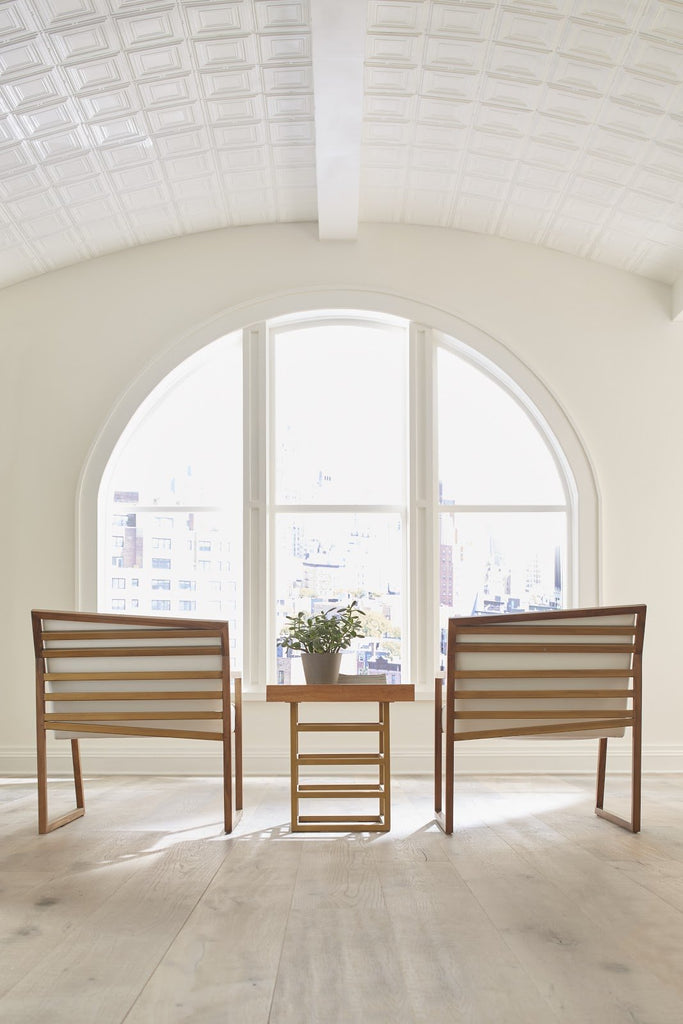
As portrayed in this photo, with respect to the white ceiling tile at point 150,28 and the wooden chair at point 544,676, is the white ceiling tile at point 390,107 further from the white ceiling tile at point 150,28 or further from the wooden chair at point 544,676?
the wooden chair at point 544,676

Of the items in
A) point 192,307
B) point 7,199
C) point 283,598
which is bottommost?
point 283,598

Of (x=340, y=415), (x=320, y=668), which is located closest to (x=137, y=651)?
(x=320, y=668)

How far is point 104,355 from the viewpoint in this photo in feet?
16.4

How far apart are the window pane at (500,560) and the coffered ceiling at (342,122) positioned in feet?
5.18

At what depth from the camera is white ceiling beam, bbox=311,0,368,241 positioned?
3.15 m

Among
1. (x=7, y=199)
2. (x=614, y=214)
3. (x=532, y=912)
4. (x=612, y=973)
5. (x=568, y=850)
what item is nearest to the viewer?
(x=612, y=973)

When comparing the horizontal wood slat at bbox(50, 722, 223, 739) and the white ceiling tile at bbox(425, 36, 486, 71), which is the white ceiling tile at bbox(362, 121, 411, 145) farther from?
the horizontal wood slat at bbox(50, 722, 223, 739)

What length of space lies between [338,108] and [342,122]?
0.11 m

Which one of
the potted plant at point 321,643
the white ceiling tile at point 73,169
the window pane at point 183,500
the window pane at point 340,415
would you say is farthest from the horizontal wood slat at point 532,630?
the white ceiling tile at point 73,169

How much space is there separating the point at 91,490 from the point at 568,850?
306cm

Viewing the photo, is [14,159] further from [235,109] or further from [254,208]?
[254,208]

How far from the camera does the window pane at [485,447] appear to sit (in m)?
5.11

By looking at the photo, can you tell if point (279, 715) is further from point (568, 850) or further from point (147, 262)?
point (147, 262)

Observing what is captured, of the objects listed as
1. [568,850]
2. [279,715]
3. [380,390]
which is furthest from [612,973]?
[380,390]
